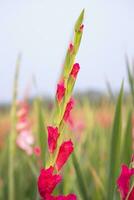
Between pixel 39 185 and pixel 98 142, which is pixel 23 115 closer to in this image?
pixel 98 142

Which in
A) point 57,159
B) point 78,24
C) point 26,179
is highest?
Result: point 78,24

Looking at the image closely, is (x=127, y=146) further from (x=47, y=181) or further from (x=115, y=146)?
(x=47, y=181)

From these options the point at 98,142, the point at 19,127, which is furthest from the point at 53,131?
the point at 98,142

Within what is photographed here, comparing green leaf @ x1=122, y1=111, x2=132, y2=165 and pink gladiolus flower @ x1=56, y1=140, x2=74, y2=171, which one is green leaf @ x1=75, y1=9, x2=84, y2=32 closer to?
pink gladiolus flower @ x1=56, y1=140, x2=74, y2=171

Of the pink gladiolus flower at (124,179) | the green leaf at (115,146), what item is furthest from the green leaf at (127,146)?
the pink gladiolus flower at (124,179)

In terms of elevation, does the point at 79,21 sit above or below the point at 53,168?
above

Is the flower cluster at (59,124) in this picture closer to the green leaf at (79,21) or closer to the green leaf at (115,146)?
the green leaf at (79,21)

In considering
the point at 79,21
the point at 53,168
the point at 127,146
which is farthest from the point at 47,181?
the point at 127,146
